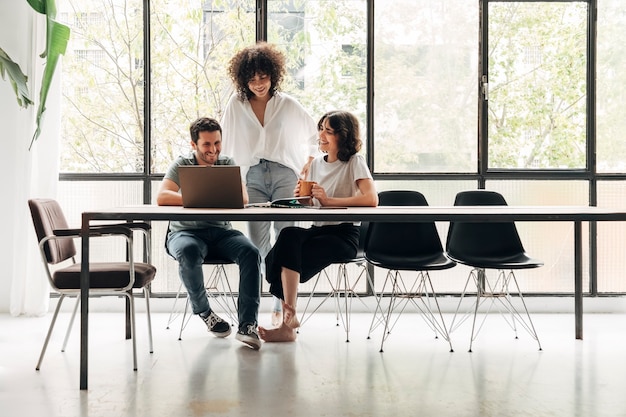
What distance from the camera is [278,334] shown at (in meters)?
4.18

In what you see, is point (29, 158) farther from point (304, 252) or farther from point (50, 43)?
point (304, 252)

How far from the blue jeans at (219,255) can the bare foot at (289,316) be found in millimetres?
172

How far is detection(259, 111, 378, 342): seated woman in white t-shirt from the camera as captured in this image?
404 centimetres

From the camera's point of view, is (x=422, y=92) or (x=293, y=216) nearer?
(x=293, y=216)

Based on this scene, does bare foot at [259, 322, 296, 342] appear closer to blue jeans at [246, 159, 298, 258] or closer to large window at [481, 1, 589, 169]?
blue jeans at [246, 159, 298, 258]

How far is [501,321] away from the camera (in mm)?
4898

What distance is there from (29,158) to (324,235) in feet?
7.68

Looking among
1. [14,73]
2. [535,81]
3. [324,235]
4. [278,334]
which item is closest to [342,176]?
[324,235]

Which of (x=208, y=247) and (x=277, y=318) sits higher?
(x=208, y=247)

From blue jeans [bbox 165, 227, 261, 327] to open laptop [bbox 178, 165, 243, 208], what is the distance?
0.51 m

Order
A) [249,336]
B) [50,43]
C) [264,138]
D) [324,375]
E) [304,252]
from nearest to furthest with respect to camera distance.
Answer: [324,375]
[249,336]
[304,252]
[264,138]
[50,43]

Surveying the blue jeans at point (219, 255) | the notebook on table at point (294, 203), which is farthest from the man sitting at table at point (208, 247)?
the notebook on table at point (294, 203)

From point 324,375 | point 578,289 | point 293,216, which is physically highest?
point 293,216

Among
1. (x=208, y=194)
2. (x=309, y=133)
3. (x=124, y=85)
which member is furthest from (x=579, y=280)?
(x=124, y=85)
